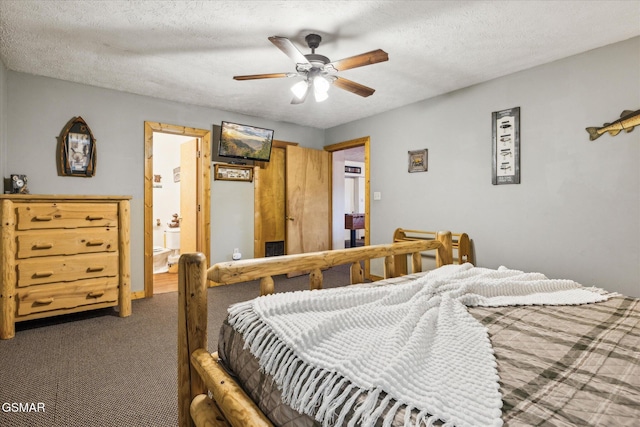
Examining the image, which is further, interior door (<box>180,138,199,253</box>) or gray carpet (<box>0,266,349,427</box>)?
Answer: interior door (<box>180,138,199,253</box>)

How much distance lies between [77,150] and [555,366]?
14.0 ft

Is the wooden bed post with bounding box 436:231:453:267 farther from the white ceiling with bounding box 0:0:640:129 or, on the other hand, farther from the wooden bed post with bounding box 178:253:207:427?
the wooden bed post with bounding box 178:253:207:427

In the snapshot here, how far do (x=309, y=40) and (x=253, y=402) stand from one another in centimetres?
249

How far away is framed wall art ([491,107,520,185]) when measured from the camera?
312 cm

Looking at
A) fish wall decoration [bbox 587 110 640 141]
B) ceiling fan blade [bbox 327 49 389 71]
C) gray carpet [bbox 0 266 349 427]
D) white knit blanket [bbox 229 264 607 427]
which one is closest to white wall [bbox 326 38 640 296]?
fish wall decoration [bbox 587 110 640 141]

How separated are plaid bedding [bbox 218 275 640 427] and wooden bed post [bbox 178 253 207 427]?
104 millimetres

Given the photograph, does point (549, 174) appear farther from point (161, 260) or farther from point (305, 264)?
point (161, 260)

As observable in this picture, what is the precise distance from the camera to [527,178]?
3.06 meters

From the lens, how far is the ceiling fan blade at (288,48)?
2.09 metres

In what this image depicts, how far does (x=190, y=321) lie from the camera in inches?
46.9

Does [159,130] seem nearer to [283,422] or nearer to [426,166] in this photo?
[426,166]

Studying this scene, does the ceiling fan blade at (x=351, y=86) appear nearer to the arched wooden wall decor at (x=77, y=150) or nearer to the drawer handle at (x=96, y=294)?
the arched wooden wall decor at (x=77, y=150)

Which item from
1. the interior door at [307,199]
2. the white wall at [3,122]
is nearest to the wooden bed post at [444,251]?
the interior door at [307,199]

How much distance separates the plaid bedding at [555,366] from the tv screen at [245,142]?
359 centimetres
